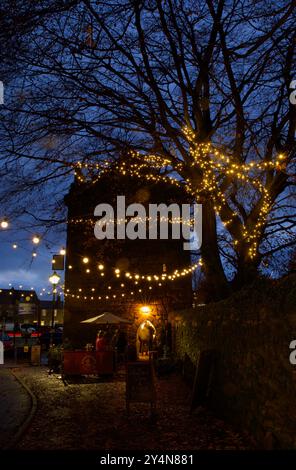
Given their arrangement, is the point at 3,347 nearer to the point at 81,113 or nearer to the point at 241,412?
the point at 81,113

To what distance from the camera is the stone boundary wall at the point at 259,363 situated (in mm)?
5395

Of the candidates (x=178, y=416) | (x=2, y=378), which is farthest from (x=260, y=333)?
A: (x=2, y=378)

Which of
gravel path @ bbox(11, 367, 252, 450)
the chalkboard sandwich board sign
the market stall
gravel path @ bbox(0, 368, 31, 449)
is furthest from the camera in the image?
the market stall

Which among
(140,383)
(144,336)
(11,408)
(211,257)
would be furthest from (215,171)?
(144,336)

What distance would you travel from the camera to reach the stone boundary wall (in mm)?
5395

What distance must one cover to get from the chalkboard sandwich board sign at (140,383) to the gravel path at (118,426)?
38 cm

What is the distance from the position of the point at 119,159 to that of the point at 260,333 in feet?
25.4

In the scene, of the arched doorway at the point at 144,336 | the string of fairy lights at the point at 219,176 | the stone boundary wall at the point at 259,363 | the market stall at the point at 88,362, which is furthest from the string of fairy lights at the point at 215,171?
the arched doorway at the point at 144,336

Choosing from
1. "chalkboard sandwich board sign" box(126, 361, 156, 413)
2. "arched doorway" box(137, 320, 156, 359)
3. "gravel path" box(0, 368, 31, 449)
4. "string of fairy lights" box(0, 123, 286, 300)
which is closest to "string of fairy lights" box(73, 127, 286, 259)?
"string of fairy lights" box(0, 123, 286, 300)

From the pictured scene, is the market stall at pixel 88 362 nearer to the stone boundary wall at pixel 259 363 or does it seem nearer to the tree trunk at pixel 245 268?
the tree trunk at pixel 245 268

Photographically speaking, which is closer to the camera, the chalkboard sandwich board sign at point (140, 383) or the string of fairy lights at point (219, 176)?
the chalkboard sandwich board sign at point (140, 383)

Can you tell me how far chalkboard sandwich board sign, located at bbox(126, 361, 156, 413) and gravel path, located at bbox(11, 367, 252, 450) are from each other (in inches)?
15.0

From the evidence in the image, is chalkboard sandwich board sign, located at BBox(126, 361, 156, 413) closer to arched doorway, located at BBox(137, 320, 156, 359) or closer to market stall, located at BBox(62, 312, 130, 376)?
market stall, located at BBox(62, 312, 130, 376)

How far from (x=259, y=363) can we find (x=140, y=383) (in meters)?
3.00
